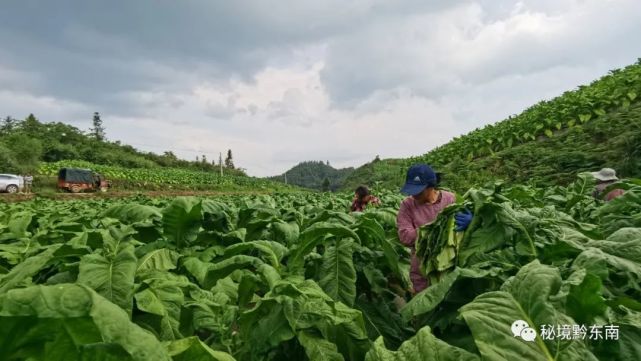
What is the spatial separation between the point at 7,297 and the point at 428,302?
1.26 metres

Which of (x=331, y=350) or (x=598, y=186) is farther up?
(x=598, y=186)

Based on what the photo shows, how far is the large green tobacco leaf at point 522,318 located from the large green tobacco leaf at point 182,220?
5.94ft

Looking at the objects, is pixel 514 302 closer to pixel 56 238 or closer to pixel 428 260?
pixel 428 260

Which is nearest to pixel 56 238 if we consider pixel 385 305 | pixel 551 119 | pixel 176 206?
pixel 176 206

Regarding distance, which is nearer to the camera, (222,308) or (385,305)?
(222,308)

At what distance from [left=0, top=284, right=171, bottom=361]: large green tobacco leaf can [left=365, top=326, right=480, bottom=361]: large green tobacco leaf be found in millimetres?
554

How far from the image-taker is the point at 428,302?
5.41 ft

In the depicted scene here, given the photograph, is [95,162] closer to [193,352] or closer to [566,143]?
[566,143]

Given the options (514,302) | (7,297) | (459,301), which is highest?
(7,297)

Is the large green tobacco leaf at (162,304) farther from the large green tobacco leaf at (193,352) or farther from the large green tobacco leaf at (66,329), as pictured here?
the large green tobacco leaf at (66,329)

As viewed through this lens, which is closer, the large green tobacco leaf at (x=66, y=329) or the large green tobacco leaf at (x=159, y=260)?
the large green tobacco leaf at (x=66, y=329)

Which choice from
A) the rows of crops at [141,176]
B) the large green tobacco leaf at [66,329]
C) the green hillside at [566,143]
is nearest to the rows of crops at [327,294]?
the large green tobacco leaf at [66,329]

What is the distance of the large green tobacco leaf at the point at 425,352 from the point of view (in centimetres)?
110

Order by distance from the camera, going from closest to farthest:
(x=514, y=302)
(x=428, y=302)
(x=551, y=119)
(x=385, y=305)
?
1. (x=514, y=302)
2. (x=428, y=302)
3. (x=385, y=305)
4. (x=551, y=119)
